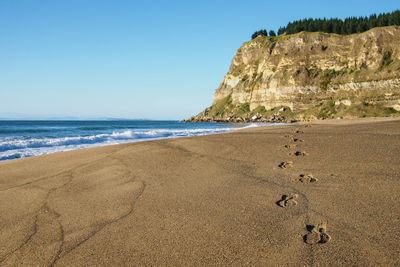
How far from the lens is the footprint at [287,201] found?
331 cm

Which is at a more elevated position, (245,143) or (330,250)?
(245,143)

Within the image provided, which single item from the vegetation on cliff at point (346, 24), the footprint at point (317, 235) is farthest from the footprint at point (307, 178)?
the vegetation on cliff at point (346, 24)

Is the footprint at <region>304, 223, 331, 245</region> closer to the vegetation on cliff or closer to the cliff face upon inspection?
the cliff face

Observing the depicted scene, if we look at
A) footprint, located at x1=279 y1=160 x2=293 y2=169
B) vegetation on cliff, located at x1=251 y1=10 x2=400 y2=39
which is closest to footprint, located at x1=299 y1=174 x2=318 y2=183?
footprint, located at x1=279 y1=160 x2=293 y2=169

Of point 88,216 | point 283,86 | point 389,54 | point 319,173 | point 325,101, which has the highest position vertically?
point 389,54

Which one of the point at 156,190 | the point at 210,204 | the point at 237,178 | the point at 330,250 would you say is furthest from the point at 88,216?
the point at 330,250

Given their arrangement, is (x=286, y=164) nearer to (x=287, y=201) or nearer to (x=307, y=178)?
(x=307, y=178)

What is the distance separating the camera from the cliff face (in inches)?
1412

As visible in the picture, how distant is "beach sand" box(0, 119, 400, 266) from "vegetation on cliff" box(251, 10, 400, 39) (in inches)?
2302

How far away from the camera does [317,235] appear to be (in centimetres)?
255

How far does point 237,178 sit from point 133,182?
80.2 inches

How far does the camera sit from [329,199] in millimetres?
3316

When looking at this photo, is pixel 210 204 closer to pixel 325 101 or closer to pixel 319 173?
pixel 319 173

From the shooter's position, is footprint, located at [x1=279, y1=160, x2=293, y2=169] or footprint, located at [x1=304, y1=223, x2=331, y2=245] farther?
footprint, located at [x1=279, y1=160, x2=293, y2=169]
